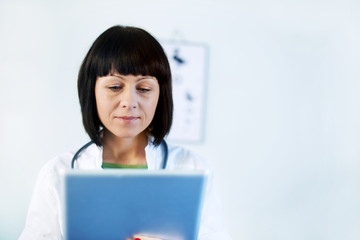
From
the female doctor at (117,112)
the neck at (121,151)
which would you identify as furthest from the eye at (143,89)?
the neck at (121,151)

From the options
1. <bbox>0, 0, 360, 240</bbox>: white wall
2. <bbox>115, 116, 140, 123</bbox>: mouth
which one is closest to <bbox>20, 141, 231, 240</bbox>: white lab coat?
<bbox>115, 116, 140, 123</bbox>: mouth

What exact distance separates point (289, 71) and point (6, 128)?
188 cm

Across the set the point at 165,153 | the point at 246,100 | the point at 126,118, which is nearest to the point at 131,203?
the point at 126,118

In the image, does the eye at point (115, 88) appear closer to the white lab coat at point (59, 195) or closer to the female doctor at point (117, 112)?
the female doctor at point (117, 112)

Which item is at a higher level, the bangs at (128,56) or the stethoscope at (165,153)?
the bangs at (128,56)

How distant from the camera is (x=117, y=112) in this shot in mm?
833

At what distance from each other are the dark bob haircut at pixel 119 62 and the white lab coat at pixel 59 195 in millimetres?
80

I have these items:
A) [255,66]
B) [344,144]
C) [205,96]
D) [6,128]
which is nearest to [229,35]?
[255,66]

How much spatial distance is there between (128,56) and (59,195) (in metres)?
0.37

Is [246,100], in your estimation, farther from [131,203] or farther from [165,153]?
[131,203]

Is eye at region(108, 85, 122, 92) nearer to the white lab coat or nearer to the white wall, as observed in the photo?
the white lab coat

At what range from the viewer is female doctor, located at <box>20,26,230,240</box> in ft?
2.68

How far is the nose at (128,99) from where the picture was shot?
812mm

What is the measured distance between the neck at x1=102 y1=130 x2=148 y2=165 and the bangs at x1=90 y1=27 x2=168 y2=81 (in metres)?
0.21
